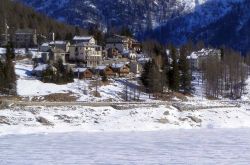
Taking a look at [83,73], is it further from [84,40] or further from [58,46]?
[84,40]

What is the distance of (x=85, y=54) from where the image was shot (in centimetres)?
11000

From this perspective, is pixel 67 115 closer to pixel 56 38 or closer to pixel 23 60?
pixel 23 60

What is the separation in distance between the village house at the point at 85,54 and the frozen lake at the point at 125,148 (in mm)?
63142

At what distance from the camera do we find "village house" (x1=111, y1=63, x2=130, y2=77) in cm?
10156

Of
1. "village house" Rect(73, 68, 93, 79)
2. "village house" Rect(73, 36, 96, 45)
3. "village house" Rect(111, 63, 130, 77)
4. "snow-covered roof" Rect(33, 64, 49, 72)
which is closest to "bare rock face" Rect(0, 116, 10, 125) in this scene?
"snow-covered roof" Rect(33, 64, 49, 72)

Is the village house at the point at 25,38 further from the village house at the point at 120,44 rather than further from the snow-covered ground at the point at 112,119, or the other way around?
the snow-covered ground at the point at 112,119

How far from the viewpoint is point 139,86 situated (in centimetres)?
8694

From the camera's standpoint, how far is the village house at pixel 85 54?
109 m

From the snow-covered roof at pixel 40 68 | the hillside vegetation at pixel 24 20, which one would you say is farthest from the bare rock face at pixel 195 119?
the hillside vegetation at pixel 24 20

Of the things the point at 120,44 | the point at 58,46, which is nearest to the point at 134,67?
the point at 58,46

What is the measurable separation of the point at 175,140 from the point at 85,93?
1465 inches

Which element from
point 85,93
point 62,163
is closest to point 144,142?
point 62,163

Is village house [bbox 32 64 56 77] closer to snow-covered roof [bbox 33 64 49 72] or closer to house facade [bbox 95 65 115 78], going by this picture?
snow-covered roof [bbox 33 64 49 72]

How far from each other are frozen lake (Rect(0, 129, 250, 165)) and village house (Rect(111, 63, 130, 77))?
55.3 m
